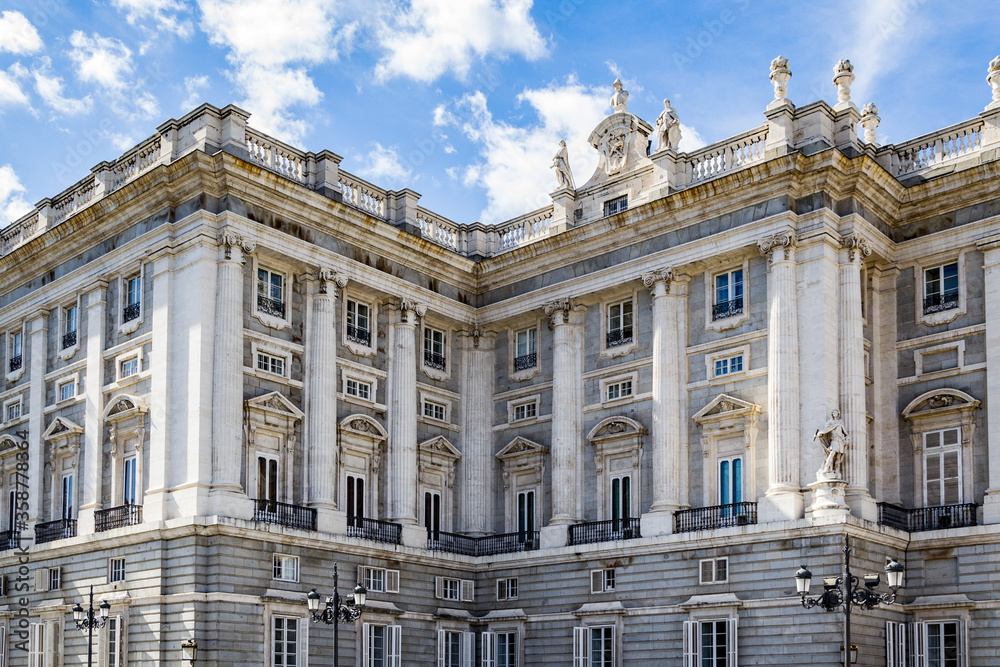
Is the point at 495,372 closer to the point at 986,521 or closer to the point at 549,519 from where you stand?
the point at 549,519

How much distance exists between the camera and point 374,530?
36188 mm

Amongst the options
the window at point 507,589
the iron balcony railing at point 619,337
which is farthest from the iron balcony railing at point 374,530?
the iron balcony railing at point 619,337

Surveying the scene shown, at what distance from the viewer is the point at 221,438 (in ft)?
107

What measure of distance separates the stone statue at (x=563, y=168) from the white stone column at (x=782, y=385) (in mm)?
8288

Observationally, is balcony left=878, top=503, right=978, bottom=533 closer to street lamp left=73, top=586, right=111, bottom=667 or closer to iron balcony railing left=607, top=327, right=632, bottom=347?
iron balcony railing left=607, top=327, right=632, bottom=347

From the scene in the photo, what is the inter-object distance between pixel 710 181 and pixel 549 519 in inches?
452

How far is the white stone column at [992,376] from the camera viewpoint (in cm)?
3183

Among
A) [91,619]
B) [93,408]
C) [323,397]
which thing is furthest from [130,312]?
[91,619]

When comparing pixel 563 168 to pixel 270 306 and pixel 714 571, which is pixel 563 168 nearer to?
pixel 270 306

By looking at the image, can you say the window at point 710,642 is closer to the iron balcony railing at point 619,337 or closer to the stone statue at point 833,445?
the stone statue at point 833,445

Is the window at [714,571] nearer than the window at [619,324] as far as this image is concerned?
Yes

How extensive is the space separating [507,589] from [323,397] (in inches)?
330

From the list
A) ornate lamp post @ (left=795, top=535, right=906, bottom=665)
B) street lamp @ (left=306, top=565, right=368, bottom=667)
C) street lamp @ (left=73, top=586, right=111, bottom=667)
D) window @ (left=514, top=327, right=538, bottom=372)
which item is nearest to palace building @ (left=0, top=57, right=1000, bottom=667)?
window @ (left=514, top=327, right=538, bottom=372)

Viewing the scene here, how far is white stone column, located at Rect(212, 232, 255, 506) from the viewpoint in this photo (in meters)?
32.4
